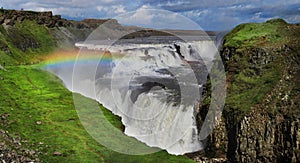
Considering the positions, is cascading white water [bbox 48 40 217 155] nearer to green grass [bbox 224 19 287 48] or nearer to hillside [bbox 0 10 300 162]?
hillside [bbox 0 10 300 162]

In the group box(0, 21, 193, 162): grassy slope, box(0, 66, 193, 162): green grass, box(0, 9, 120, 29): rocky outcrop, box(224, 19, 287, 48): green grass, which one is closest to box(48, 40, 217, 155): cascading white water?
box(0, 21, 193, 162): grassy slope

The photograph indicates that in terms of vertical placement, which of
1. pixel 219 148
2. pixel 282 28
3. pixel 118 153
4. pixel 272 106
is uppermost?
pixel 282 28

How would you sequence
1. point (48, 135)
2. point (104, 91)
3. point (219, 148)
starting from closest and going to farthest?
point (48, 135), point (219, 148), point (104, 91)

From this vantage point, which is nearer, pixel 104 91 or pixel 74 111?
pixel 74 111

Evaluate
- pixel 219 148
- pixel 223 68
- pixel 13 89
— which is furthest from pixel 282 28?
pixel 13 89

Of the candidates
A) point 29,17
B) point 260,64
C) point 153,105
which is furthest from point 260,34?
point 29,17

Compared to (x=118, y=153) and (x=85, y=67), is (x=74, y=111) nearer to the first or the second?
(x=118, y=153)


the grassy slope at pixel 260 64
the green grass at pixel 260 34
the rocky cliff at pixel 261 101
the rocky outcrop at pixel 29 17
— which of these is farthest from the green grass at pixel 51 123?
the rocky outcrop at pixel 29 17

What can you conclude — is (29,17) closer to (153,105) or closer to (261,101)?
(153,105)

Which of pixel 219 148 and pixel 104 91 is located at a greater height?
pixel 104 91
